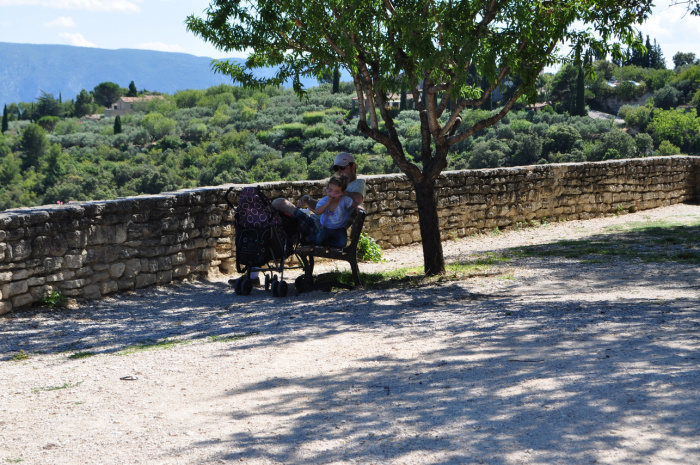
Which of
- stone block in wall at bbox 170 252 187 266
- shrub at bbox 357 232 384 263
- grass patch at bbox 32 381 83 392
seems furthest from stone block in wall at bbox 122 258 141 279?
shrub at bbox 357 232 384 263

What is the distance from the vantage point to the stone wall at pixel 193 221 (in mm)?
5824

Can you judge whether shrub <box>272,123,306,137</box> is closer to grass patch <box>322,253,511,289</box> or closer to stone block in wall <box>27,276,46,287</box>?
grass patch <box>322,253,511,289</box>

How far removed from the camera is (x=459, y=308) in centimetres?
539

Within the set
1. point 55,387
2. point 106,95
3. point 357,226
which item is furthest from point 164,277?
point 106,95

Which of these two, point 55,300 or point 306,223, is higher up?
point 306,223

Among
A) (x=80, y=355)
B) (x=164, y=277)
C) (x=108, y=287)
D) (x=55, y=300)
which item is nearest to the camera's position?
(x=80, y=355)

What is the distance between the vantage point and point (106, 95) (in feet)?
531

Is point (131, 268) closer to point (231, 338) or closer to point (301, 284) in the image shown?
point (301, 284)

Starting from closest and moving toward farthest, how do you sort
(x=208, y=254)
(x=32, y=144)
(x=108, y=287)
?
(x=108, y=287) < (x=208, y=254) < (x=32, y=144)

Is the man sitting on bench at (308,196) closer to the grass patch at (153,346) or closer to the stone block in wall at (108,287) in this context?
the stone block in wall at (108,287)

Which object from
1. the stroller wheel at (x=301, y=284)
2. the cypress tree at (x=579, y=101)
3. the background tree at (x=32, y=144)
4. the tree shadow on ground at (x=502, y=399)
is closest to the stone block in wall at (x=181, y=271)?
the stroller wheel at (x=301, y=284)

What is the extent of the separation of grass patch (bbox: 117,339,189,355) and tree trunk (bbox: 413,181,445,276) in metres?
3.19

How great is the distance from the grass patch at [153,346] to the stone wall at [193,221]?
5.37 feet

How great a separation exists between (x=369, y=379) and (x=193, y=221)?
431cm
